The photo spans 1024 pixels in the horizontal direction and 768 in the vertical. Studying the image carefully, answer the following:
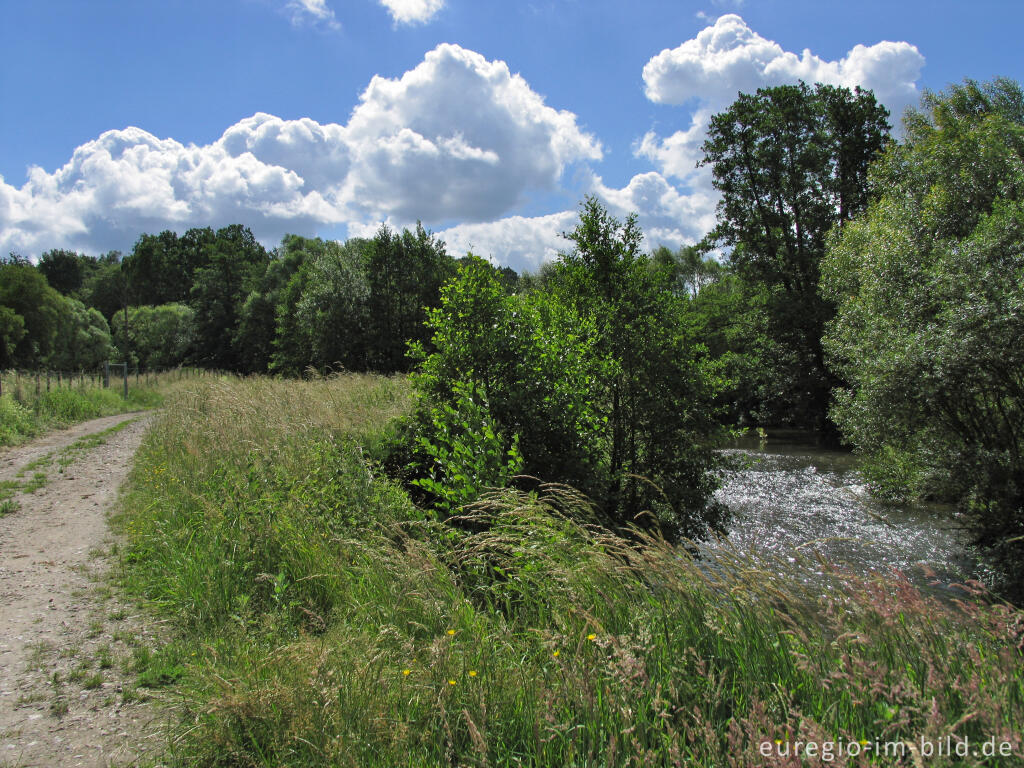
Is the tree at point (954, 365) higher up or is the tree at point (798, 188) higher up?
the tree at point (798, 188)

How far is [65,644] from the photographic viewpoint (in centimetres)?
454

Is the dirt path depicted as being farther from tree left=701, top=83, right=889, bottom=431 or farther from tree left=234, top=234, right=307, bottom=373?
tree left=234, top=234, right=307, bottom=373

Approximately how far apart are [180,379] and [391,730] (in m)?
30.4

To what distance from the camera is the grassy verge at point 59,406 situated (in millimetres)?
15062

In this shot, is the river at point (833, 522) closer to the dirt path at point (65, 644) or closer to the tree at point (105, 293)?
the dirt path at point (65, 644)

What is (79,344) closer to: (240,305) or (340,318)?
(240,305)

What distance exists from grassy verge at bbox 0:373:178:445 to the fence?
5cm

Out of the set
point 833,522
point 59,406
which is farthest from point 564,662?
point 59,406

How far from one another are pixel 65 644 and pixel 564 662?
398cm

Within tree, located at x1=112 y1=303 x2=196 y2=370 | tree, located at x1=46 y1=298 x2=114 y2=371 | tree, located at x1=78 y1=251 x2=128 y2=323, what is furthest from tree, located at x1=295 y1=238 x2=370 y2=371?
tree, located at x1=78 y1=251 x2=128 y2=323

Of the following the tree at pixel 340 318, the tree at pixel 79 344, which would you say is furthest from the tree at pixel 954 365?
the tree at pixel 79 344

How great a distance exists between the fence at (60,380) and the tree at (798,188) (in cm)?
2938

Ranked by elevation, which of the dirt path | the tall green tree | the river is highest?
the tall green tree

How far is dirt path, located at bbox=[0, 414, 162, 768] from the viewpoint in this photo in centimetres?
338
